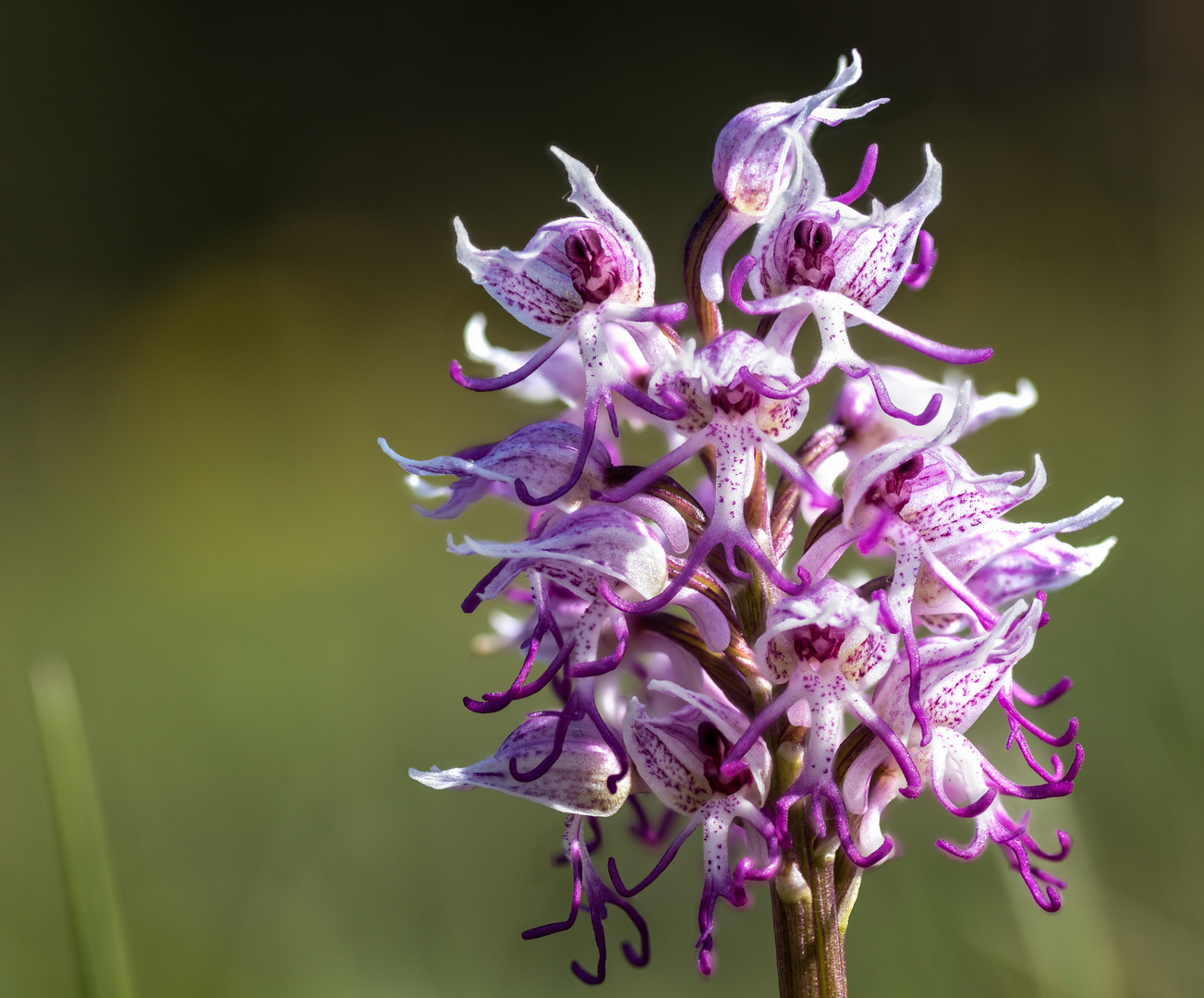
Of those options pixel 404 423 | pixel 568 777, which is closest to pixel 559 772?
pixel 568 777

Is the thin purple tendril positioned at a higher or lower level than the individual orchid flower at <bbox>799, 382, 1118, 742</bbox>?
higher

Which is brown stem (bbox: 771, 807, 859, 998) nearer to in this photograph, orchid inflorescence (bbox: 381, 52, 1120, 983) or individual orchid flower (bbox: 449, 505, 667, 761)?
orchid inflorescence (bbox: 381, 52, 1120, 983)

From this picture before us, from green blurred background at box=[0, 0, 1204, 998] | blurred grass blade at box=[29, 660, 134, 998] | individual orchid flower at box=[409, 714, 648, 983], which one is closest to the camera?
blurred grass blade at box=[29, 660, 134, 998]

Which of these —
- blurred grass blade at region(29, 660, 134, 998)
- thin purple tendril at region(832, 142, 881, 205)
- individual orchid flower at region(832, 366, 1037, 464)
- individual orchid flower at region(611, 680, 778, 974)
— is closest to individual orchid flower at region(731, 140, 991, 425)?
thin purple tendril at region(832, 142, 881, 205)

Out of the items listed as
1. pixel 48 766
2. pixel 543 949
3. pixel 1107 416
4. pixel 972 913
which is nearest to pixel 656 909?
pixel 543 949

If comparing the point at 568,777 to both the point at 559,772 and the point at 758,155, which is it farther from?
the point at 758,155
